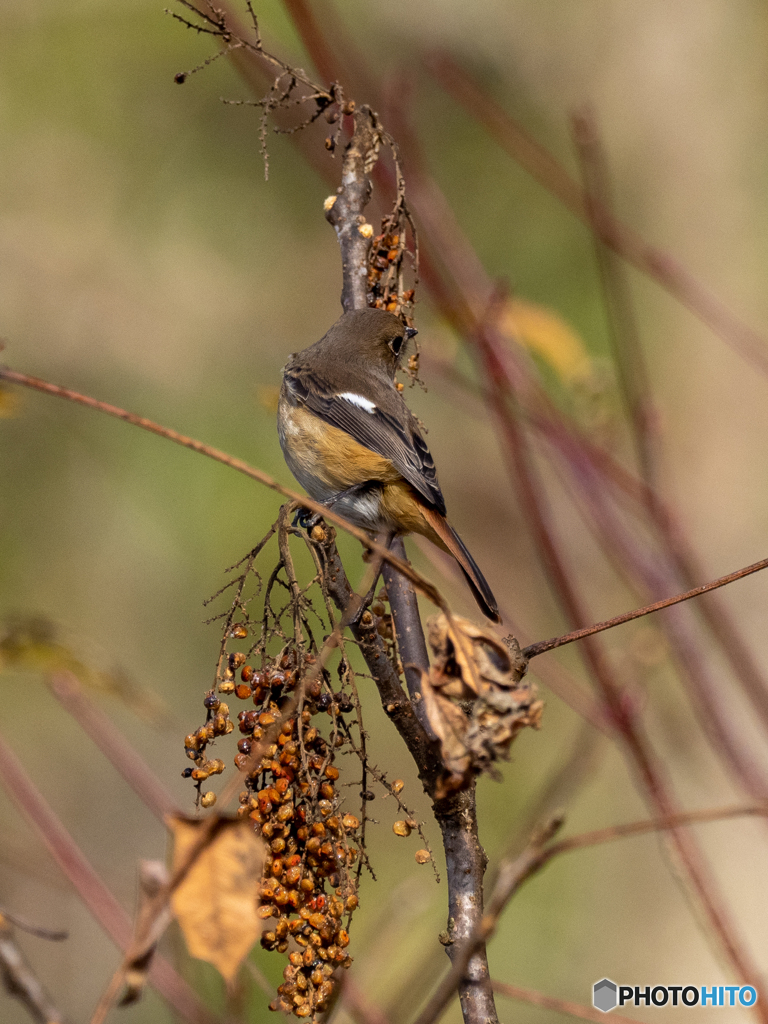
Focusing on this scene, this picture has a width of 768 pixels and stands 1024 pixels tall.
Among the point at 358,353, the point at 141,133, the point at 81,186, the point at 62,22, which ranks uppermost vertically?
the point at 62,22

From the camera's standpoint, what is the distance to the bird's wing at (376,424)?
2736 mm

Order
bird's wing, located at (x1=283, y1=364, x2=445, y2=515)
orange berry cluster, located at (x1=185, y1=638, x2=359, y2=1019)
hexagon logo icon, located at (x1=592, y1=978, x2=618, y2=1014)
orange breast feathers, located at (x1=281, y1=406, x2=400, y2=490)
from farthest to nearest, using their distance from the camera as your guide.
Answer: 1. orange breast feathers, located at (x1=281, y1=406, x2=400, y2=490)
2. bird's wing, located at (x1=283, y1=364, x2=445, y2=515)
3. hexagon logo icon, located at (x1=592, y1=978, x2=618, y2=1014)
4. orange berry cluster, located at (x1=185, y1=638, x2=359, y2=1019)

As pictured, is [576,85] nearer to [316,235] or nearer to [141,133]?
[316,235]

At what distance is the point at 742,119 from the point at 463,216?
2118 mm

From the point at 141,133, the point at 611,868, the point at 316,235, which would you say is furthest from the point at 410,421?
the point at 141,133

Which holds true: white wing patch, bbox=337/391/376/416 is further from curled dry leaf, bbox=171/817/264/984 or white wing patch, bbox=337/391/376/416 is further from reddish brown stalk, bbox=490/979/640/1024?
curled dry leaf, bbox=171/817/264/984

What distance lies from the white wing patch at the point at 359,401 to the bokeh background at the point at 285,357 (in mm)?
2373

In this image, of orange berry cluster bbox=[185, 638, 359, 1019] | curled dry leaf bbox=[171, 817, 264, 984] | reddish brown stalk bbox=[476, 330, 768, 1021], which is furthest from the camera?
reddish brown stalk bbox=[476, 330, 768, 1021]

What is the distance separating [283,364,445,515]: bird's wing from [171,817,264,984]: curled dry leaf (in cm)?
167

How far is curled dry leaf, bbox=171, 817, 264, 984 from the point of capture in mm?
948

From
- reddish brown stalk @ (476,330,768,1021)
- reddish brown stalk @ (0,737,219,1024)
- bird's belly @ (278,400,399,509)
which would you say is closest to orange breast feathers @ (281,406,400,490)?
bird's belly @ (278,400,399,509)

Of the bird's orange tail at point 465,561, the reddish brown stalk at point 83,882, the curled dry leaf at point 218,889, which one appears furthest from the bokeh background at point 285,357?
the curled dry leaf at point 218,889

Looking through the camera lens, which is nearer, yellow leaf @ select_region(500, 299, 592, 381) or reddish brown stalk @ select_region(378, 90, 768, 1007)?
reddish brown stalk @ select_region(378, 90, 768, 1007)

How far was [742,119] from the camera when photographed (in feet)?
23.2
